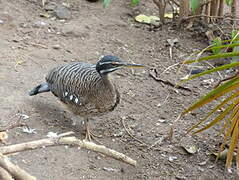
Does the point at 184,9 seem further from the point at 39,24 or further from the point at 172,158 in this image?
the point at 172,158

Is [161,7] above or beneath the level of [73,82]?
above

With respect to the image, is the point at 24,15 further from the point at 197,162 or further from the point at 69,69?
the point at 197,162

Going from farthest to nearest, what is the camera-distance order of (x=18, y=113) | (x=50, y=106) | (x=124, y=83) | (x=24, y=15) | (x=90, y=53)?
(x=24, y=15), (x=90, y=53), (x=124, y=83), (x=50, y=106), (x=18, y=113)

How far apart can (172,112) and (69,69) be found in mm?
1271

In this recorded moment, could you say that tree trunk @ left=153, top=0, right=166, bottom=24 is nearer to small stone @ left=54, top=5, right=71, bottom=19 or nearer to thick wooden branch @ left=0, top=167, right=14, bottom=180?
small stone @ left=54, top=5, right=71, bottom=19

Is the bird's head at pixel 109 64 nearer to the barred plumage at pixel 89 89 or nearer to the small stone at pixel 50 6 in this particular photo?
the barred plumage at pixel 89 89

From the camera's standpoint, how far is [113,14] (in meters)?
6.92

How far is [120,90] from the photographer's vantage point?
5254mm

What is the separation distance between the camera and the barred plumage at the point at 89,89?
4160 millimetres

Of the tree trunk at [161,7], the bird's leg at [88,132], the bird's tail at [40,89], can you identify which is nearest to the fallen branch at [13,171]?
the bird's leg at [88,132]

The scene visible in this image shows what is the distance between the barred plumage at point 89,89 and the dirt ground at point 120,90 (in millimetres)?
335

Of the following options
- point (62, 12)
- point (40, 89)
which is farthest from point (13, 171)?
point (62, 12)

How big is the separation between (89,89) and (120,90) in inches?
41.0

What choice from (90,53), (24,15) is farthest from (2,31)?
(90,53)
